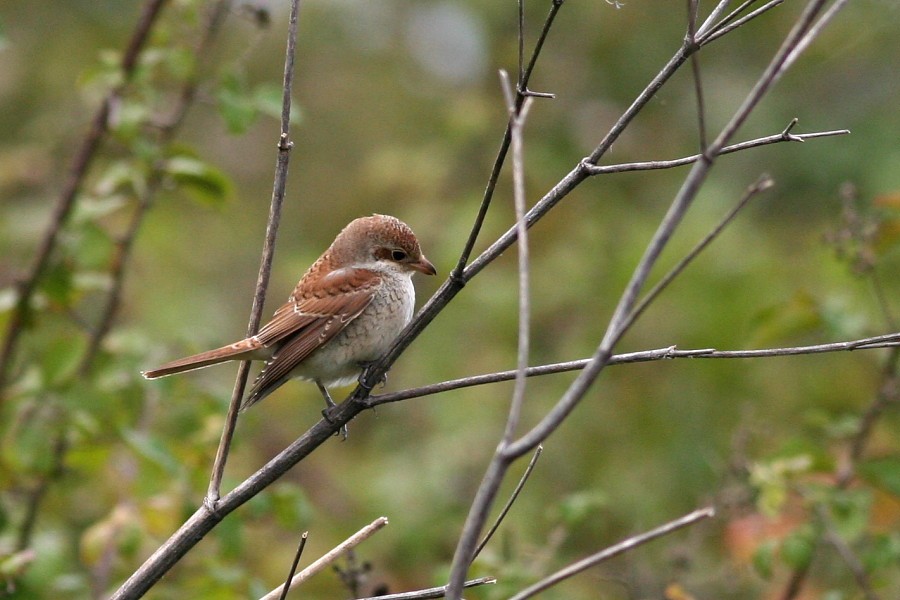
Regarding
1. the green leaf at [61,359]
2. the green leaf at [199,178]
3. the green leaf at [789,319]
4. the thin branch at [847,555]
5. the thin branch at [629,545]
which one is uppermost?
the green leaf at [199,178]

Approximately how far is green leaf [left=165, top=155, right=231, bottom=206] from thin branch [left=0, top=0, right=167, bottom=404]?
27 centimetres

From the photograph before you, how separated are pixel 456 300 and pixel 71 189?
2.30 meters

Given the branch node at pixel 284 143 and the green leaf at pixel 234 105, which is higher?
the green leaf at pixel 234 105

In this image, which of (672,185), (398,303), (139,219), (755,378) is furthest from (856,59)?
(139,219)

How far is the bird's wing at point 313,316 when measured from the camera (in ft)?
10.6

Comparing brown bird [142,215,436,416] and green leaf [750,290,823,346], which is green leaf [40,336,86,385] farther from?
green leaf [750,290,823,346]

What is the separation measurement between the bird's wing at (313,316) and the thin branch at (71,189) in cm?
80

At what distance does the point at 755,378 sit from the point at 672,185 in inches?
53.9

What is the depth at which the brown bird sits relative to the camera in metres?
3.30

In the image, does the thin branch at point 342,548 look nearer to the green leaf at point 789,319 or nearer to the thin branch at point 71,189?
the green leaf at point 789,319

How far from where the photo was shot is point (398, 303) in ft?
11.5

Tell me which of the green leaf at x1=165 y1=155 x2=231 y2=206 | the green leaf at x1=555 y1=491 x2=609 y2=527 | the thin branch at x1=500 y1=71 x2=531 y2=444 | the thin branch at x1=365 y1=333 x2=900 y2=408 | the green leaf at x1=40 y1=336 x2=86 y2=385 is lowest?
the green leaf at x1=555 y1=491 x2=609 y2=527

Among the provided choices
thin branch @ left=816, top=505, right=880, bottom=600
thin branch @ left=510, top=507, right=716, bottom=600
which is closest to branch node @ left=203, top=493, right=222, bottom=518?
thin branch @ left=510, top=507, right=716, bottom=600

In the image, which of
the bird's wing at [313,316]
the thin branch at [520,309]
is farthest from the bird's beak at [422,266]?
the thin branch at [520,309]
